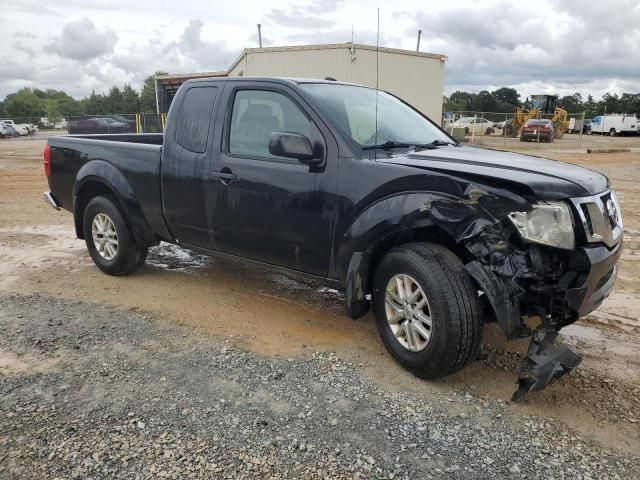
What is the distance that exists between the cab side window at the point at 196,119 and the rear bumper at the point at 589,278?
120 inches

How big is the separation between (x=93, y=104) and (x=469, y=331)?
86.1m

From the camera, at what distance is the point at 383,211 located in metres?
3.53

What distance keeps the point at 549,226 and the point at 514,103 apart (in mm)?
90654

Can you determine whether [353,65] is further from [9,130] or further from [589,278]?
[9,130]

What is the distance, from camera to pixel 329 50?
2194 centimetres

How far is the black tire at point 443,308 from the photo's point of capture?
10.5 ft

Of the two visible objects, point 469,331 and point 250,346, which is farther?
point 250,346

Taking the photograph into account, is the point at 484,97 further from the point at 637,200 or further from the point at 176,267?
the point at 176,267

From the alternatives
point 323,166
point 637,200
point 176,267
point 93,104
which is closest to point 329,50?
point 637,200

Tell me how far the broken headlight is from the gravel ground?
102cm

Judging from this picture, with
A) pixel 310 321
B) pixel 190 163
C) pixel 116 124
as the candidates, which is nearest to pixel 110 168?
pixel 190 163

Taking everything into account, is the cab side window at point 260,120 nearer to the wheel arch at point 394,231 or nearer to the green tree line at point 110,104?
the wheel arch at point 394,231

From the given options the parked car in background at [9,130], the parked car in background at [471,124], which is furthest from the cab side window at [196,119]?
the parked car in background at [9,130]

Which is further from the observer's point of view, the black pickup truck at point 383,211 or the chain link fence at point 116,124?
the chain link fence at point 116,124
